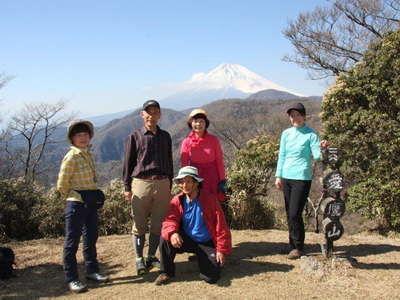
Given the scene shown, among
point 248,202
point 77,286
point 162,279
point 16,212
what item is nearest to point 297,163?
point 162,279

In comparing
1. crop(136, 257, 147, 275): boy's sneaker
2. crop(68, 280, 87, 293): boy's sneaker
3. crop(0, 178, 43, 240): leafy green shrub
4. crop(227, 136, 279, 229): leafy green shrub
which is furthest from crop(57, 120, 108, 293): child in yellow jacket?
crop(0, 178, 43, 240): leafy green shrub

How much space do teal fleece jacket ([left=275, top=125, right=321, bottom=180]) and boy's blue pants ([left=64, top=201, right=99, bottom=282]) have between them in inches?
88.8

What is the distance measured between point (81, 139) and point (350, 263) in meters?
3.27

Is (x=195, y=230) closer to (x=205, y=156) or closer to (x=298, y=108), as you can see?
(x=205, y=156)

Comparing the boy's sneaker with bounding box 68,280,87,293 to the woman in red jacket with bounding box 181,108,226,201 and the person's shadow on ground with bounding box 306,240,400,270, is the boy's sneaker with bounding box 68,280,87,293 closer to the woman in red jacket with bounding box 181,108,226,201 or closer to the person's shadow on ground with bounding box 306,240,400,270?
the woman in red jacket with bounding box 181,108,226,201

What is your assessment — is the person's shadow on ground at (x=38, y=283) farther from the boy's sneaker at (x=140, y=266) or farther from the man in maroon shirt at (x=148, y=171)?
the man in maroon shirt at (x=148, y=171)

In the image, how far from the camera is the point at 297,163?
404cm

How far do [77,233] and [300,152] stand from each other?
8.46 feet

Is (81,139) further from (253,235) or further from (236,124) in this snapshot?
(236,124)

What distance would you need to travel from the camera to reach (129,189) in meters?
3.85

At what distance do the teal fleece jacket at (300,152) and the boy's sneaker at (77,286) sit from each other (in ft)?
8.32

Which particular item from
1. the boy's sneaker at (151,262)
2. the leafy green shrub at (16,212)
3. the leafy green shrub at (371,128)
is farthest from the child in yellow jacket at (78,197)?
the leafy green shrub at (371,128)

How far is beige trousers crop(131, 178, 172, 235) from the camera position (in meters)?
3.79

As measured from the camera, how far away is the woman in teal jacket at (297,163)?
157 inches
